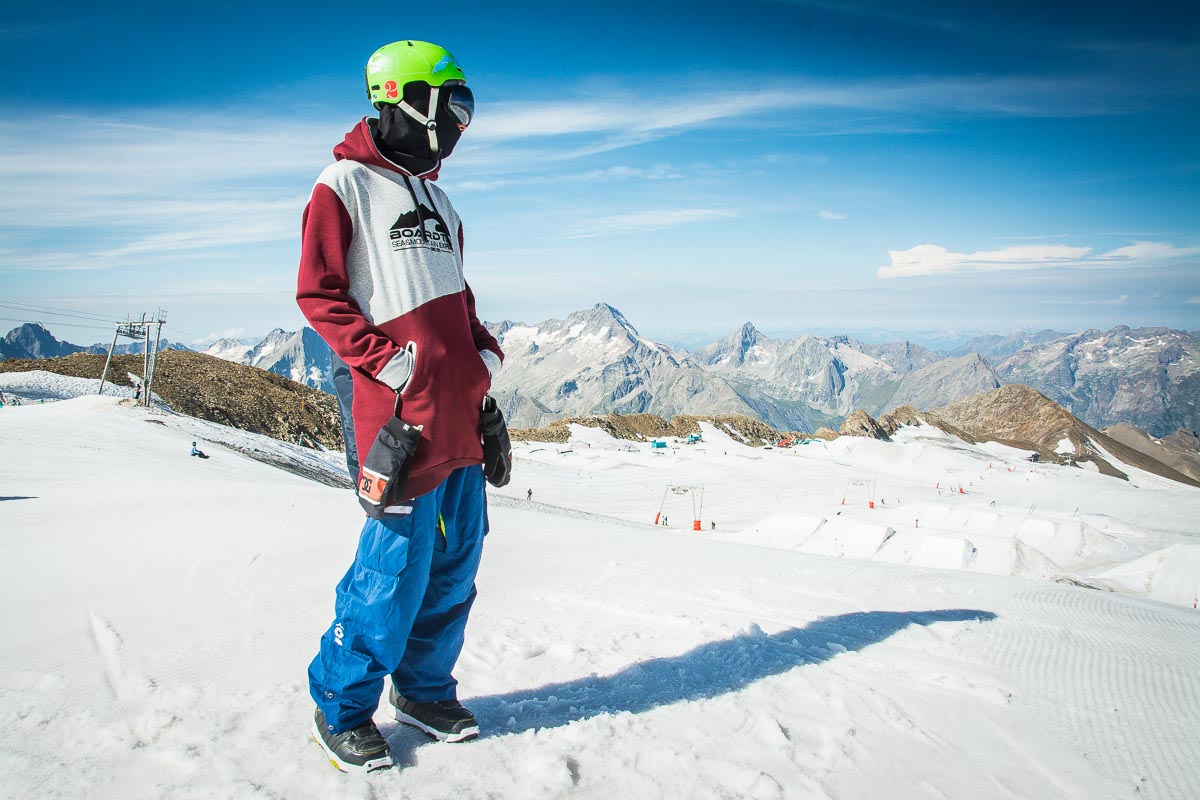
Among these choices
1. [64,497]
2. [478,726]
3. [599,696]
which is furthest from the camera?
[64,497]

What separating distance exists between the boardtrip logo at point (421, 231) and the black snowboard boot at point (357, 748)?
2.11 meters

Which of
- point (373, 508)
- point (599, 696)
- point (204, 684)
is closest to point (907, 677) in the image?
point (599, 696)

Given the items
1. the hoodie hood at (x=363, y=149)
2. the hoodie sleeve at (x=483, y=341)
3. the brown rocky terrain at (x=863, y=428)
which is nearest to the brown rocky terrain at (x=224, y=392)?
the hoodie sleeve at (x=483, y=341)

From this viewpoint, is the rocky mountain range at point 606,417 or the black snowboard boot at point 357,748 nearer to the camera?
the black snowboard boot at point 357,748

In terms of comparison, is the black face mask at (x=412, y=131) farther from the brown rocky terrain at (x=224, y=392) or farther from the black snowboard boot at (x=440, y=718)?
the brown rocky terrain at (x=224, y=392)

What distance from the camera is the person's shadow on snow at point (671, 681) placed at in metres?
3.06

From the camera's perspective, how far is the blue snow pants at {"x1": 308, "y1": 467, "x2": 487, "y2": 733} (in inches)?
106

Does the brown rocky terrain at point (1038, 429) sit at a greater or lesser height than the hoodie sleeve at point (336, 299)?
lesser

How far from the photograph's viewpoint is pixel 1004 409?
6452 inches

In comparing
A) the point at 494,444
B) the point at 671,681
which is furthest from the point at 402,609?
the point at 671,681

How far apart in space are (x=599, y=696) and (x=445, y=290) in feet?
7.55

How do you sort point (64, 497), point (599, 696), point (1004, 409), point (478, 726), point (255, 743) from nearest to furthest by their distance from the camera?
point (255, 743) → point (478, 726) → point (599, 696) → point (64, 497) → point (1004, 409)

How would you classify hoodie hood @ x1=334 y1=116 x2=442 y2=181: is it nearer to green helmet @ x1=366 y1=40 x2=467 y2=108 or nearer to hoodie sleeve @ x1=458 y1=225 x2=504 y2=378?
green helmet @ x1=366 y1=40 x2=467 y2=108

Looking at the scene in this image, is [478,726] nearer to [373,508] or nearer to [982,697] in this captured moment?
[373,508]
